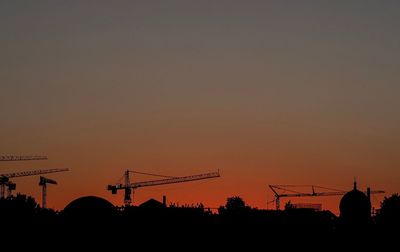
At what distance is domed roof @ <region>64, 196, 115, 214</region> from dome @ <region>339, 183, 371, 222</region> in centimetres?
4763

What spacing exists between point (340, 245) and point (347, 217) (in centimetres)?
1015

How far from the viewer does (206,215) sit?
11081cm

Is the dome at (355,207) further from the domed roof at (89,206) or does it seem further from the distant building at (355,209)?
the domed roof at (89,206)

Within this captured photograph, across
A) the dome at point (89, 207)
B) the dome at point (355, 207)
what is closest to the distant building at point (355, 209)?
the dome at point (355, 207)

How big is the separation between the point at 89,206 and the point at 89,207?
15 cm

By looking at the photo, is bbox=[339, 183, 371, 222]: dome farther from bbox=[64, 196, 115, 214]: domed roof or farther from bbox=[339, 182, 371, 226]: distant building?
bbox=[64, 196, 115, 214]: domed roof

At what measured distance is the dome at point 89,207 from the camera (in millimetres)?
74938

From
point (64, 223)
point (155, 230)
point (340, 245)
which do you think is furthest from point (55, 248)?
point (340, 245)

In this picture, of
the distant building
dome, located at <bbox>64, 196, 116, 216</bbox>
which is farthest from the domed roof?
the distant building

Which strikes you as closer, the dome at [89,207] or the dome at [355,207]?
the dome at [89,207]

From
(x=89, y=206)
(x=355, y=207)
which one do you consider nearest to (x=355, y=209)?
(x=355, y=207)

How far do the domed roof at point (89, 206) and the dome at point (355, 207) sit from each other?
4763 centimetres

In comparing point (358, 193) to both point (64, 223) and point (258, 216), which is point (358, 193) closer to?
point (258, 216)

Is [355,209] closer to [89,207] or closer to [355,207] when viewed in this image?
[355,207]
